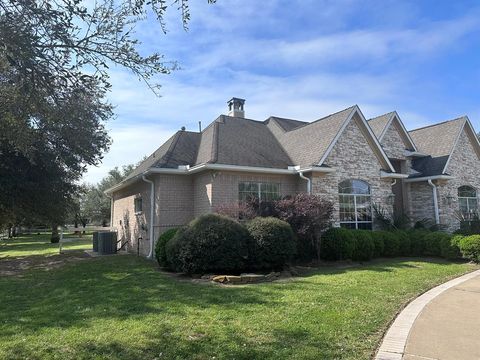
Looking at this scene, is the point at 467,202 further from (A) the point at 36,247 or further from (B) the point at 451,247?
(A) the point at 36,247

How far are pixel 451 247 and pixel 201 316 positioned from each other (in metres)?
11.8

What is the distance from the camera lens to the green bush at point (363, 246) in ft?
47.3

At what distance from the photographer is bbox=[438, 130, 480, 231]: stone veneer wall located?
2073 cm

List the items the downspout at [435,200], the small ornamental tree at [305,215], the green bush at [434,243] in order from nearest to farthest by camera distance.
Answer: the small ornamental tree at [305,215], the green bush at [434,243], the downspout at [435,200]

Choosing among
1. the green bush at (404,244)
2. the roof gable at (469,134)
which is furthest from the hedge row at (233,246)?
the roof gable at (469,134)

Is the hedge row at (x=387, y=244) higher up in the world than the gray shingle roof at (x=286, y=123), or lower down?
lower down

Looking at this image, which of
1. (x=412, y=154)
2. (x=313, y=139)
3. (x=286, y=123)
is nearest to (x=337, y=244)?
(x=313, y=139)

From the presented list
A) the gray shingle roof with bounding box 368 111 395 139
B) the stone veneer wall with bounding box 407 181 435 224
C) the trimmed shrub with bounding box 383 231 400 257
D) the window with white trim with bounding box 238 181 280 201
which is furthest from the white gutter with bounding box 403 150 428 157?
the window with white trim with bounding box 238 181 280 201

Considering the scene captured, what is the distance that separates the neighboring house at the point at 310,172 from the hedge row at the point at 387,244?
6.89 feet

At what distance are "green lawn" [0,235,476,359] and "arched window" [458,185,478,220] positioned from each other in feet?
37.3

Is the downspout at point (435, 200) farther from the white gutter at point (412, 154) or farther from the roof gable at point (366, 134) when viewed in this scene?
the roof gable at point (366, 134)

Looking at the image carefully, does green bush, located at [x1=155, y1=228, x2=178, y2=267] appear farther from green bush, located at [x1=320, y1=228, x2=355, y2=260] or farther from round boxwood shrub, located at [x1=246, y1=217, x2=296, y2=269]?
green bush, located at [x1=320, y1=228, x2=355, y2=260]

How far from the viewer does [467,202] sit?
22.2m

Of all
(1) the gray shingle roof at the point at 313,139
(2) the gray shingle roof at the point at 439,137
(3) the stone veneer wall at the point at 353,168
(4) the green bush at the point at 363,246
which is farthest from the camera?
(2) the gray shingle roof at the point at 439,137
